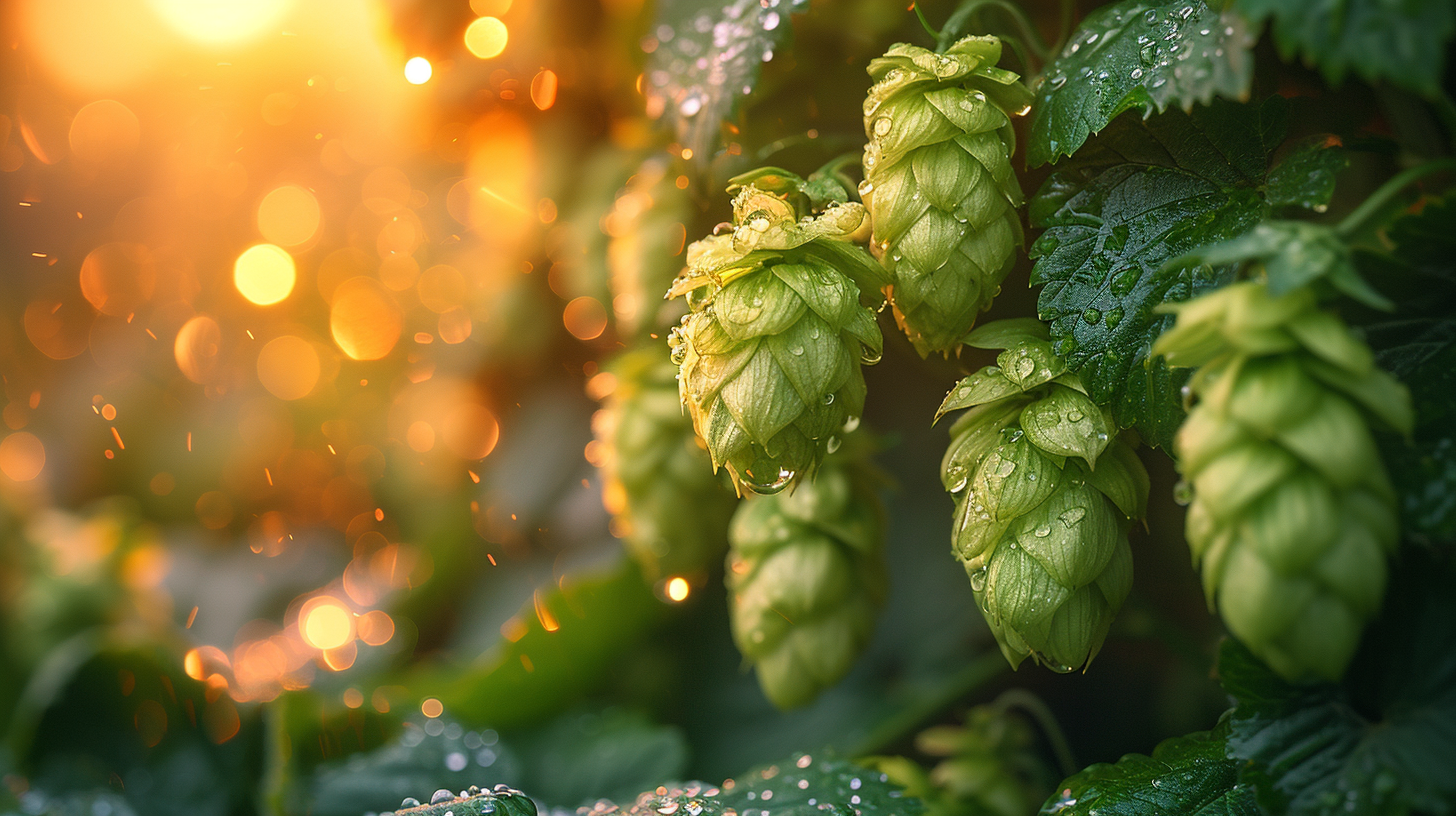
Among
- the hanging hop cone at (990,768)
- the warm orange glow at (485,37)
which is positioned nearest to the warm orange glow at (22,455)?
the warm orange glow at (485,37)

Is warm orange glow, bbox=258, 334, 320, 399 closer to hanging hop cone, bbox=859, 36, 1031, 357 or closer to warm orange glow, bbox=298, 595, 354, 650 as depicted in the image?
warm orange glow, bbox=298, 595, 354, 650

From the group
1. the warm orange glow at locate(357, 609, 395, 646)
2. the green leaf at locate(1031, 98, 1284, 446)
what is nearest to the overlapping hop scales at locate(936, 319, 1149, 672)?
the green leaf at locate(1031, 98, 1284, 446)

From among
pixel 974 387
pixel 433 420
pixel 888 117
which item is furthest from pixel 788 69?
pixel 433 420

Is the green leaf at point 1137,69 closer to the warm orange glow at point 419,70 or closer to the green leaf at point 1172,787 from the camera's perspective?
the green leaf at point 1172,787

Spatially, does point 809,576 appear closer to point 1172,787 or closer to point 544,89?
point 1172,787

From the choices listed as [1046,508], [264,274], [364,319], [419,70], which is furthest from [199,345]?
[1046,508]

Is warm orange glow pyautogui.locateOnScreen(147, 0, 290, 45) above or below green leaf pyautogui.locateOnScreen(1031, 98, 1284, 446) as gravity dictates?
above
